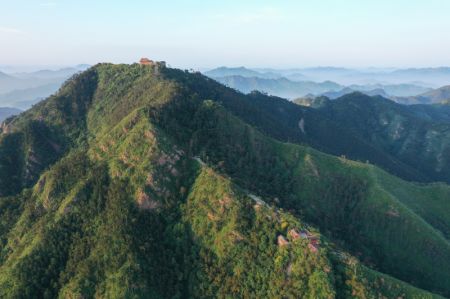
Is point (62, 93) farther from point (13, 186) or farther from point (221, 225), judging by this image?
point (221, 225)

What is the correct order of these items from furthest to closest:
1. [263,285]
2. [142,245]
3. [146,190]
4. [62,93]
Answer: [62,93] → [146,190] → [142,245] → [263,285]

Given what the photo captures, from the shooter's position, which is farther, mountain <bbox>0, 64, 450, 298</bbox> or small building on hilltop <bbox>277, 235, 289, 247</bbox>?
small building on hilltop <bbox>277, 235, 289, 247</bbox>

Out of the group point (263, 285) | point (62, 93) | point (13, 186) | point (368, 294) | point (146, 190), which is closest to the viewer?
point (368, 294)

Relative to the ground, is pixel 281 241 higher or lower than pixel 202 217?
higher

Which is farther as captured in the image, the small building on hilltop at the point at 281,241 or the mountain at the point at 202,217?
the small building on hilltop at the point at 281,241

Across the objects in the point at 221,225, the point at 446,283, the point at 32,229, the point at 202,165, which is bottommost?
the point at 446,283

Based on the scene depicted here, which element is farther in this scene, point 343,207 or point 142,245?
point 343,207

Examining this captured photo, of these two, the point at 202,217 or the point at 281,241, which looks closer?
the point at 281,241

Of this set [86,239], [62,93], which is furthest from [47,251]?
[62,93]
